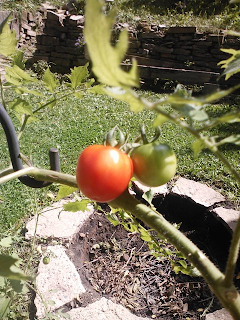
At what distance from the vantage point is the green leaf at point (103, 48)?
0.22 meters

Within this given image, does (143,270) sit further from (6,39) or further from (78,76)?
(6,39)

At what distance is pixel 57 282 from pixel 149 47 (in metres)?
4.32

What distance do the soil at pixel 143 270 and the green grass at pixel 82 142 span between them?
35cm

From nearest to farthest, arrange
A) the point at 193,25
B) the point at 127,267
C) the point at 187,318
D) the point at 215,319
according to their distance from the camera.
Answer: the point at 215,319
the point at 187,318
the point at 127,267
the point at 193,25

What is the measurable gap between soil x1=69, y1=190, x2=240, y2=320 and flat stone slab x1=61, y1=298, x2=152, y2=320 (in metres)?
0.08

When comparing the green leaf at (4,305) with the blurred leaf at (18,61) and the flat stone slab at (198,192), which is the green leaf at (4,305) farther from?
the flat stone slab at (198,192)

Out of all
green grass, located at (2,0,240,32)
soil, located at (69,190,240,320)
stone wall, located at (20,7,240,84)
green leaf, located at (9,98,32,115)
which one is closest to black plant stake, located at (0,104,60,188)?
green leaf, located at (9,98,32,115)

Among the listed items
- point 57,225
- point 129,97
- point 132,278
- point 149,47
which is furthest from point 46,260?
point 149,47

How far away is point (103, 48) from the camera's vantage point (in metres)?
→ 0.23

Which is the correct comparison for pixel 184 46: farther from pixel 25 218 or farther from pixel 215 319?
pixel 215 319

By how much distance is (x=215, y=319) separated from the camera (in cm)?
141

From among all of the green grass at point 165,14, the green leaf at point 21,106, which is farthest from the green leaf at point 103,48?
the green grass at point 165,14

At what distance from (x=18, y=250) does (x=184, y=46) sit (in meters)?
4.10

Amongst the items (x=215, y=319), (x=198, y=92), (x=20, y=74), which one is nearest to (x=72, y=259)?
(x=215, y=319)
